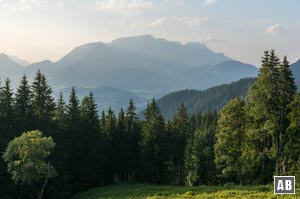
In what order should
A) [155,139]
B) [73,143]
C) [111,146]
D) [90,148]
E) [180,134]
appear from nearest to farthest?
[73,143], [90,148], [155,139], [180,134], [111,146]

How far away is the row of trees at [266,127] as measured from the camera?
135 ft

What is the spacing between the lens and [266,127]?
40.8m

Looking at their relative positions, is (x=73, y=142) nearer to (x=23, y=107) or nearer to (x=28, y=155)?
(x=23, y=107)

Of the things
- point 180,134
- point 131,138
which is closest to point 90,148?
point 131,138

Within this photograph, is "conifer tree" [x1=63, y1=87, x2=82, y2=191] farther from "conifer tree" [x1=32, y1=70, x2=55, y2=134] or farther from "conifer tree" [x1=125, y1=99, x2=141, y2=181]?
"conifer tree" [x1=125, y1=99, x2=141, y2=181]

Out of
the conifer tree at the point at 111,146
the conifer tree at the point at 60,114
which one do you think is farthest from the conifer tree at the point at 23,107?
the conifer tree at the point at 111,146

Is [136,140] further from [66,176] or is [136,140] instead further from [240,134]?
[240,134]

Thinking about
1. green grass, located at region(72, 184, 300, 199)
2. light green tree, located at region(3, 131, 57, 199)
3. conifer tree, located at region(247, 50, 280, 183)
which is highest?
conifer tree, located at region(247, 50, 280, 183)

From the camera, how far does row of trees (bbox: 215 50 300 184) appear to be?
41.1 m

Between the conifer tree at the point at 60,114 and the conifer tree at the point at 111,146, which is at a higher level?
the conifer tree at the point at 60,114

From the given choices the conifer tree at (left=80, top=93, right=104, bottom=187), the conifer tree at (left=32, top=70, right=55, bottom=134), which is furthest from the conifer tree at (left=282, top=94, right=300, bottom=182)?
the conifer tree at (left=32, top=70, right=55, bottom=134)

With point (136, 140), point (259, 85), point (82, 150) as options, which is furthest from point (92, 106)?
point (259, 85)

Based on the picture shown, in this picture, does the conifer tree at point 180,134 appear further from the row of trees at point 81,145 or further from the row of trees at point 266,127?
the row of trees at point 266,127

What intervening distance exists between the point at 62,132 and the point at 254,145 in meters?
28.9
